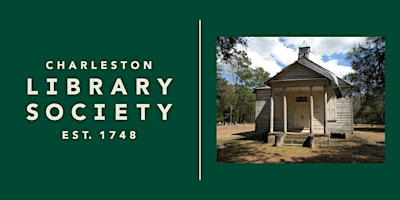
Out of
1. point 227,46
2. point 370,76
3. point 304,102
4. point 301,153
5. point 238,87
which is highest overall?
point 227,46

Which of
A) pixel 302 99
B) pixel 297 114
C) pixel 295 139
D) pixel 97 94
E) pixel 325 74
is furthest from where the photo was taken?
pixel 302 99

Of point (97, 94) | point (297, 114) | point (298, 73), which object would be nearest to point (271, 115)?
point (297, 114)

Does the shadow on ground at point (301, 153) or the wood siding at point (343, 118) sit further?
the wood siding at point (343, 118)

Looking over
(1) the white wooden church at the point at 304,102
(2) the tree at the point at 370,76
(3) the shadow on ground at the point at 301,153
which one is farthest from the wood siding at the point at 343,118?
(3) the shadow on ground at the point at 301,153

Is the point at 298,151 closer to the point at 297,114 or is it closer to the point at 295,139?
the point at 295,139

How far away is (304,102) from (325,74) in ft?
5.27

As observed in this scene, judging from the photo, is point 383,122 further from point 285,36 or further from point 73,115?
point 73,115

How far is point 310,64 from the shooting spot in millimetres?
6562

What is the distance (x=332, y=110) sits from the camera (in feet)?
25.9

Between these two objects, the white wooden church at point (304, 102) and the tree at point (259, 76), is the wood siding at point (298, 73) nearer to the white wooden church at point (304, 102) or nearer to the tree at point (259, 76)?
the white wooden church at point (304, 102)

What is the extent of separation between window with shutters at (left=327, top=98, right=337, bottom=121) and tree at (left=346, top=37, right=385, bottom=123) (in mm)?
956

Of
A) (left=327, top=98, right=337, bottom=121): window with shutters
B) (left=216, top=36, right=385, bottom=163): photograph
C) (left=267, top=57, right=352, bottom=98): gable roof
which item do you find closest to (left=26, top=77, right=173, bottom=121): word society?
(left=216, top=36, right=385, bottom=163): photograph

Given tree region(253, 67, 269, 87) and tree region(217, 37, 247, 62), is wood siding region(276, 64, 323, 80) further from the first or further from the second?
tree region(217, 37, 247, 62)

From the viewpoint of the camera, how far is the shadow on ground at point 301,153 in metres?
5.57
